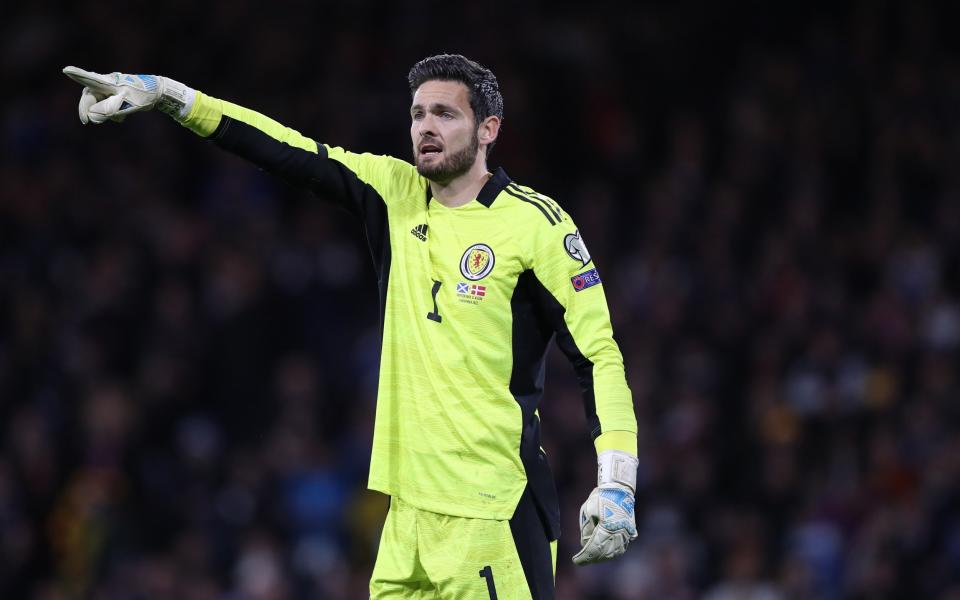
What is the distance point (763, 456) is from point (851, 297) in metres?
1.80

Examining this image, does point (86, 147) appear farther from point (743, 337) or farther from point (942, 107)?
point (942, 107)

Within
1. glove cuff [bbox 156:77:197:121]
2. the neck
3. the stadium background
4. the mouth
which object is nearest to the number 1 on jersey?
the neck

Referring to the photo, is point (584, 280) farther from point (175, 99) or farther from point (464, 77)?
point (175, 99)

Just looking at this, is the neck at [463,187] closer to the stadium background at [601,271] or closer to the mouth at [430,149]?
the mouth at [430,149]

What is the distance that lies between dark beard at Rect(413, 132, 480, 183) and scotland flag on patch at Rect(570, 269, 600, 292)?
1.77 feet

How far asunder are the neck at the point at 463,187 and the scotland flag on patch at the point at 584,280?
0.47 meters

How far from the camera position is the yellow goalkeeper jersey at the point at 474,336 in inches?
191

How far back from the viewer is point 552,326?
195 inches

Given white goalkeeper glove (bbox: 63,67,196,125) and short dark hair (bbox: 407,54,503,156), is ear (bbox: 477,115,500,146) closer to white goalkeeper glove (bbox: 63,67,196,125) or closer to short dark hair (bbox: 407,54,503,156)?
short dark hair (bbox: 407,54,503,156)

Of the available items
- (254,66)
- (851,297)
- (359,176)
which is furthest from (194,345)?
(359,176)

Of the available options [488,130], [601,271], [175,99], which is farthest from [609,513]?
[601,271]

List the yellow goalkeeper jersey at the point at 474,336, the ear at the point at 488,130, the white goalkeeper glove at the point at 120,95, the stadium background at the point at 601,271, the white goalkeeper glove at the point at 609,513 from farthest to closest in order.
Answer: the stadium background at the point at 601,271 → the ear at the point at 488,130 → the yellow goalkeeper jersey at the point at 474,336 → the white goalkeeper glove at the point at 120,95 → the white goalkeeper glove at the point at 609,513

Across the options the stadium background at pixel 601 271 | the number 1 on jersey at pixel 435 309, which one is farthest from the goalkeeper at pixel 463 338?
the stadium background at pixel 601 271

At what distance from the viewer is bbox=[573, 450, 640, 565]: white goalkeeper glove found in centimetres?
451
